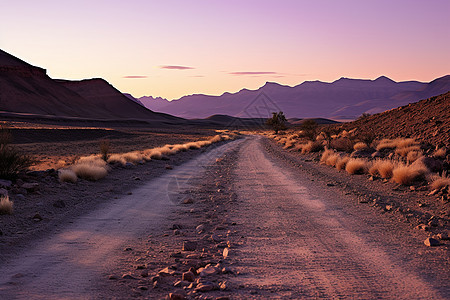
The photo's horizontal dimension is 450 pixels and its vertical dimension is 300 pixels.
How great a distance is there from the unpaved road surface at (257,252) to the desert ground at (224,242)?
3 centimetres

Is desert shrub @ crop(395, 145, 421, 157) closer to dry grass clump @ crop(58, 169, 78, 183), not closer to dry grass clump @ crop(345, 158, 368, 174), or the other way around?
dry grass clump @ crop(345, 158, 368, 174)

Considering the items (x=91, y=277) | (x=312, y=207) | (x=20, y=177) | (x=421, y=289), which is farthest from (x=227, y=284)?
(x=20, y=177)

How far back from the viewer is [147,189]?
13.7 m

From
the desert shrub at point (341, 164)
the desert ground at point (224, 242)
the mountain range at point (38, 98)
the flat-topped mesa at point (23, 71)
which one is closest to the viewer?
the desert ground at point (224, 242)

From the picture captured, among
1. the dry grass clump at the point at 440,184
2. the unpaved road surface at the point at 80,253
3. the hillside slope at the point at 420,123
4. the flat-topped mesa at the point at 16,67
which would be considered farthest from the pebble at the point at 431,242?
the flat-topped mesa at the point at 16,67

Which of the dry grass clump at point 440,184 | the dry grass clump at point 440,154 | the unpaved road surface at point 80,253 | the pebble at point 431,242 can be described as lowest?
the unpaved road surface at point 80,253

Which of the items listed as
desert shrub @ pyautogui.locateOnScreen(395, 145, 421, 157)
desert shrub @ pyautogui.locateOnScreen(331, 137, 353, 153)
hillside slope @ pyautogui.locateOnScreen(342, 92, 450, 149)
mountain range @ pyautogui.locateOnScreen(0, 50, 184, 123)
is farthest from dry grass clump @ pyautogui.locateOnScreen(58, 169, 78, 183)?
mountain range @ pyautogui.locateOnScreen(0, 50, 184, 123)

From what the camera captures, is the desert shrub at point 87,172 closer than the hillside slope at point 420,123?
Yes

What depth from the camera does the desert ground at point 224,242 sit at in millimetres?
4906

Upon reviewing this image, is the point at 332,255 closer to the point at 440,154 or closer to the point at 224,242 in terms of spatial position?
the point at 224,242

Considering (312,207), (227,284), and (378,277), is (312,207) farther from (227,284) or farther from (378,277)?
(227,284)

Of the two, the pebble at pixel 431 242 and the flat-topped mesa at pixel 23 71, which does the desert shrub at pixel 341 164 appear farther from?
the flat-topped mesa at pixel 23 71

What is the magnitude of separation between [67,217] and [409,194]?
9872 mm

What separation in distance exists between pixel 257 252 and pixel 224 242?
858 mm
